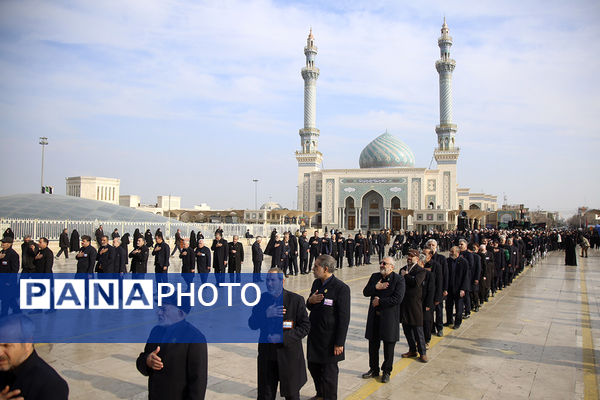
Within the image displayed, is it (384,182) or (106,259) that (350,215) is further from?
(106,259)

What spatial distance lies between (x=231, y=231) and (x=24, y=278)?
20634 millimetres

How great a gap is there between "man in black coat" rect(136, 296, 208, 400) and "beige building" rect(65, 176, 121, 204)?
7187 centimetres

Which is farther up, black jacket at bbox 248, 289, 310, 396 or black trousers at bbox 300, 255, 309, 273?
A: black jacket at bbox 248, 289, 310, 396

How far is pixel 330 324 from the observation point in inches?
157

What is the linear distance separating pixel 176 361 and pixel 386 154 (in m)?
55.6

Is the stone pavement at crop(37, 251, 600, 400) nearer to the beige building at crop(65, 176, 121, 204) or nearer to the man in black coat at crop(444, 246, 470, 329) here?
the man in black coat at crop(444, 246, 470, 329)

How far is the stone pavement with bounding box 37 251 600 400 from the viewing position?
4.59 metres

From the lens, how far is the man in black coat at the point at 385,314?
4.84 meters

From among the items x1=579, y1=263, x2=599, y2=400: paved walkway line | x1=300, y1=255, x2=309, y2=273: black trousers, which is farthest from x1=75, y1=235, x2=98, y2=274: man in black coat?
x1=579, y1=263, x2=599, y2=400: paved walkway line

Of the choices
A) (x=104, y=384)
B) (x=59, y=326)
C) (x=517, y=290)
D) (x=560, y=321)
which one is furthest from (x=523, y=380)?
(x=517, y=290)

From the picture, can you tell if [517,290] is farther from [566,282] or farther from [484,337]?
[484,337]

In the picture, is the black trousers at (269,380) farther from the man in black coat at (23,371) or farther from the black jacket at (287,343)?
the man in black coat at (23,371)

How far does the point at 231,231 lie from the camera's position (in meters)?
28.7

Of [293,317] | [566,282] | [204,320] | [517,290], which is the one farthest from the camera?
[566,282]
